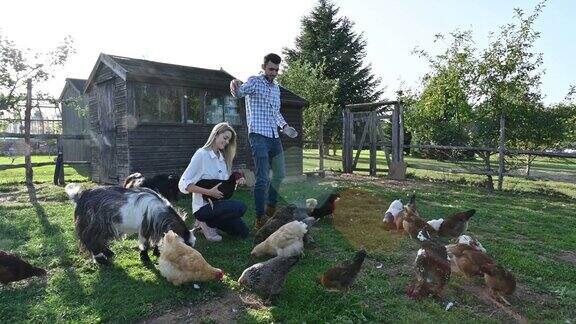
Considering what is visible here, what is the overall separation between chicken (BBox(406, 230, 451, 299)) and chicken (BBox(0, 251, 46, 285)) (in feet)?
11.8

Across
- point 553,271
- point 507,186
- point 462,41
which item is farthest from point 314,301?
point 462,41

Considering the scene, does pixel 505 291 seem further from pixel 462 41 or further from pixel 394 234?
pixel 462 41

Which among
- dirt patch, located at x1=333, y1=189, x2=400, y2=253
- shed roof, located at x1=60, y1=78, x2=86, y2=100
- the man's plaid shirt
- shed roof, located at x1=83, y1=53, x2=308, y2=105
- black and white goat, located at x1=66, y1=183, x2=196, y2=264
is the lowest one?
dirt patch, located at x1=333, y1=189, x2=400, y2=253

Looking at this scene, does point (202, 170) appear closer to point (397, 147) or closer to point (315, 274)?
point (315, 274)

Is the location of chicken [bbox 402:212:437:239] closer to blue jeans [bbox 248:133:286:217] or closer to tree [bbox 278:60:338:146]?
blue jeans [bbox 248:133:286:217]

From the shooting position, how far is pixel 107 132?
11797 mm

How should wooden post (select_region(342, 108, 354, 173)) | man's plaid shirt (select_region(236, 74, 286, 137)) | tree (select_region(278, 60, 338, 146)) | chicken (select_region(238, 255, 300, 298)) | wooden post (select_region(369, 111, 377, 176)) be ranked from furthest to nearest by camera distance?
tree (select_region(278, 60, 338, 146)) < wooden post (select_region(342, 108, 354, 173)) < wooden post (select_region(369, 111, 377, 176)) < man's plaid shirt (select_region(236, 74, 286, 137)) < chicken (select_region(238, 255, 300, 298))

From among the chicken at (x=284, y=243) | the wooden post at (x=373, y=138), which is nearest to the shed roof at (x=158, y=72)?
the wooden post at (x=373, y=138)

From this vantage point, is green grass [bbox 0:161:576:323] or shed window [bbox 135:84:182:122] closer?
green grass [bbox 0:161:576:323]

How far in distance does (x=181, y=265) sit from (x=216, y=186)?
4.65 feet

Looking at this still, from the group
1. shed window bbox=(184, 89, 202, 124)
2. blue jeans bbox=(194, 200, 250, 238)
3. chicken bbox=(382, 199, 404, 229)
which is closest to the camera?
blue jeans bbox=(194, 200, 250, 238)

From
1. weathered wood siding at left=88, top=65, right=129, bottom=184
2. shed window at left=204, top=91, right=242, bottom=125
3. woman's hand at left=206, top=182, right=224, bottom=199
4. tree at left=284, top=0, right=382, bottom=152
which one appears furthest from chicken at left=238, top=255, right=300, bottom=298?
tree at left=284, top=0, right=382, bottom=152

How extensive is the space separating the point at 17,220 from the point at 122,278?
3.88 metres

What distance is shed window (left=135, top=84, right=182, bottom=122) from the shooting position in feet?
35.6
